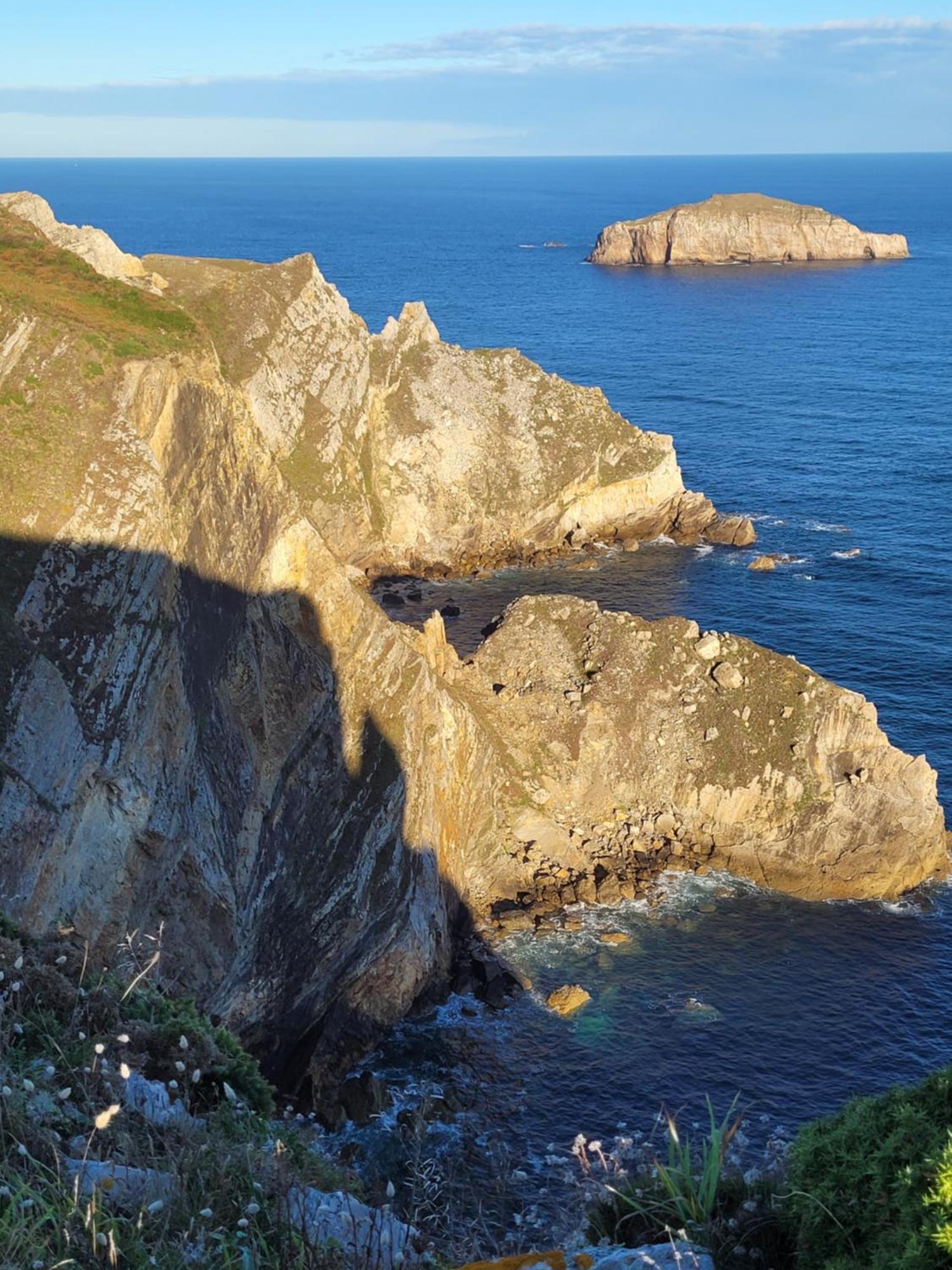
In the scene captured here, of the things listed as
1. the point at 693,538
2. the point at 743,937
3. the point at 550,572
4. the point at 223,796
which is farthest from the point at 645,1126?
the point at 693,538

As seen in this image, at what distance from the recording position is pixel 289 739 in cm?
3703

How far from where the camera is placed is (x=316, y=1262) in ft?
34.2

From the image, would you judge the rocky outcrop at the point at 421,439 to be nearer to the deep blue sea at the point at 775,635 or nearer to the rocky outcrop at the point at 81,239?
the deep blue sea at the point at 775,635

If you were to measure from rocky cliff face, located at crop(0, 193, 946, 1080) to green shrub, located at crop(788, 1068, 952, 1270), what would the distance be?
32.7 ft

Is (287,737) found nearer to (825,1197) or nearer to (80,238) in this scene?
(825,1197)

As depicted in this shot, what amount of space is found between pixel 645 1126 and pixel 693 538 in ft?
209

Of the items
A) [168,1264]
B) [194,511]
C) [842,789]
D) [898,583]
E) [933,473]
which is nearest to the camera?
[168,1264]

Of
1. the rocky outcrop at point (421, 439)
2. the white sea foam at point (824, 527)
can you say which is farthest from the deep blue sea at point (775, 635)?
the rocky outcrop at point (421, 439)

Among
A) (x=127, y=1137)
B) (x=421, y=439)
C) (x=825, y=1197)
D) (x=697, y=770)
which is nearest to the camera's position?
(x=127, y=1137)

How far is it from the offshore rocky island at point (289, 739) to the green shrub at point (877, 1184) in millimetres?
10155

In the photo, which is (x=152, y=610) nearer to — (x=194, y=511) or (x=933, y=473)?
(x=194, y=511)

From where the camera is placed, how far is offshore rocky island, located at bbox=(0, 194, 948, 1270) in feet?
93.7

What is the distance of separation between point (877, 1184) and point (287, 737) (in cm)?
2728

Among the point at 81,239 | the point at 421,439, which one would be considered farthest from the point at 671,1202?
the point at 421,439
